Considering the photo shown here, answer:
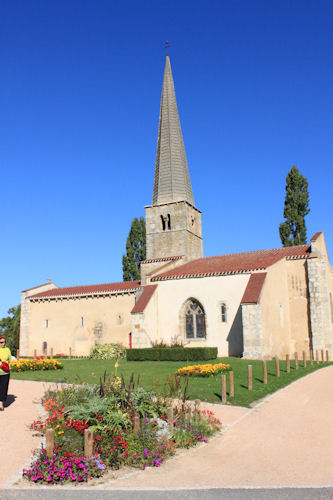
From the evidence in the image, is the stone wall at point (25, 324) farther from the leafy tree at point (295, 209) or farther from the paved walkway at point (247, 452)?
the paved walkway at point (247, 452)

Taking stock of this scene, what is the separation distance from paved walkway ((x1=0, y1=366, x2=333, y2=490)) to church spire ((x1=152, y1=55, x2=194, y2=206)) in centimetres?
3107

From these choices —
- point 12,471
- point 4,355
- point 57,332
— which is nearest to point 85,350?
point 57,332

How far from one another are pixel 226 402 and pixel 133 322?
19.2 m

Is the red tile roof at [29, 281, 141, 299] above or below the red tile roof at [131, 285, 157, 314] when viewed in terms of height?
above

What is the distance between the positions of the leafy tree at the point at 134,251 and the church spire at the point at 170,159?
8.69 metres

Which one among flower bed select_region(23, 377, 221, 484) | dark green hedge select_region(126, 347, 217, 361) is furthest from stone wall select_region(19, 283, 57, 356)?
flower bed select_region(23, 377, 221, 484)

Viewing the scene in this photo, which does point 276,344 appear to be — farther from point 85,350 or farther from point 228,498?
point 228,498

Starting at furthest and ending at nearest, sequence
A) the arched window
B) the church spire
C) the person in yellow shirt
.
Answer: the church spire
the arched window
the person in yellow shirt

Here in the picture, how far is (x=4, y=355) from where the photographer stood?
40.5 ft

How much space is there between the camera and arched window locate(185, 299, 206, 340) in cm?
3131

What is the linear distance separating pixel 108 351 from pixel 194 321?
7.51m

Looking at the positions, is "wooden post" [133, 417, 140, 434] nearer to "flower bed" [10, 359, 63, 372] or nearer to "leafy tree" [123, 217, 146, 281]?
"flower bed" [10, 359, 63, 372]

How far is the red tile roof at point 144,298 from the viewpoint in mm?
31500

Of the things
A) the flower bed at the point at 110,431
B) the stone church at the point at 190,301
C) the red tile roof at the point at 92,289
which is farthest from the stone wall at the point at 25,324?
the flower bed at the point at 110,431
